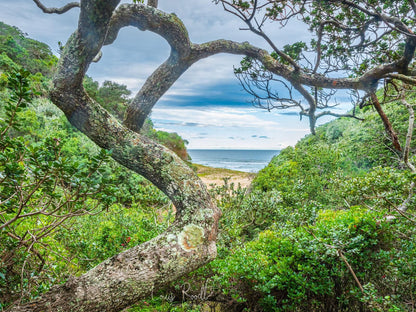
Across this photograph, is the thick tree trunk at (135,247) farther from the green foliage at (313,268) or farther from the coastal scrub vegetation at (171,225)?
the green foliage at (313,268)

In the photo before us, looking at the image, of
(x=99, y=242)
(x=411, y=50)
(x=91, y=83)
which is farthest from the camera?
(x=91, y=83)

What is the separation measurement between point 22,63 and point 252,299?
18908 mm

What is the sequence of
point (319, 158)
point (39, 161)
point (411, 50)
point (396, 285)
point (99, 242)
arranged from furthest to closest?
point (319, 158) → point (99, 242) → point (411, 50) → point (396, 285) → point (39, 161)

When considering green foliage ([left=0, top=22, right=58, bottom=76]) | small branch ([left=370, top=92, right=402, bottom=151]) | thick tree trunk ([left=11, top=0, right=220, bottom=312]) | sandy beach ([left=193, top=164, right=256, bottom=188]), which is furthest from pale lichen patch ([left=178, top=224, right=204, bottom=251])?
green foliage ([left=0, top=22, right=58, bottom=76])

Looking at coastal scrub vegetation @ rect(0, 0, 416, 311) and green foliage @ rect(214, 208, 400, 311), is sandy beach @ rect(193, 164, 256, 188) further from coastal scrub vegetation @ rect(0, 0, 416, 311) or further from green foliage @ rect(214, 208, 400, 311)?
green foliage @ rect(214, 208, 400, 311)

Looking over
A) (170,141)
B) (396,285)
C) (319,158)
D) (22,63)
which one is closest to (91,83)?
(22,63)

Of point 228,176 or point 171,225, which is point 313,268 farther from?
point 228,176

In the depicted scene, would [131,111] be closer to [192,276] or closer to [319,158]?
[192,276]

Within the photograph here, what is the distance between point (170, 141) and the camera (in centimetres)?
1619

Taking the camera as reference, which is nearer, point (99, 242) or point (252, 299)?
point (252, 299)

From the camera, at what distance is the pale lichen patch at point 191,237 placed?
86.7 inches

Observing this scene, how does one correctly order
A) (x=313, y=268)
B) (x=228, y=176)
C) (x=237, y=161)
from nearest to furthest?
1. (x=313, y=268)
2. (x=228, y=176)
3. (x=237, y=161)

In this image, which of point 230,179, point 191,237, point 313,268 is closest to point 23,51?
point 230,179

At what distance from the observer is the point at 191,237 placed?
2252 mm
